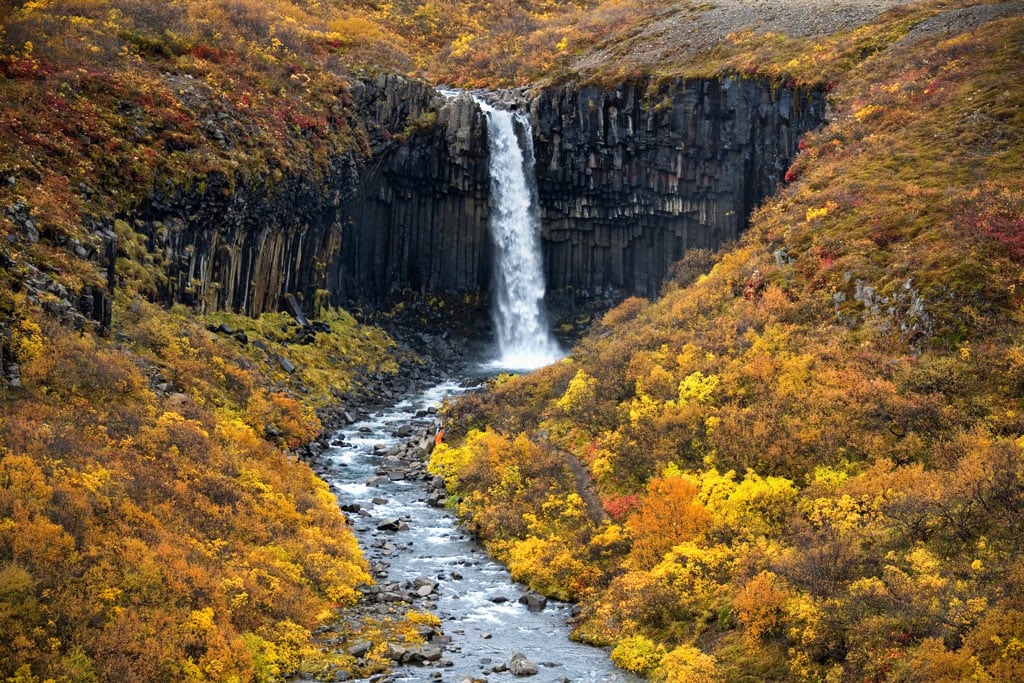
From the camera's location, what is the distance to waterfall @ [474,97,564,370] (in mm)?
57312

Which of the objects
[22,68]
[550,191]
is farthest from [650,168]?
[22,68]

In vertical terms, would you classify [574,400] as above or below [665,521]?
above

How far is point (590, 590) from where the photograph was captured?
22.6 m

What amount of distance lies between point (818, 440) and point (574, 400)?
36.6 feet

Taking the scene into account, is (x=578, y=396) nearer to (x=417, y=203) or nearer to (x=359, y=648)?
(x=359, y=648)

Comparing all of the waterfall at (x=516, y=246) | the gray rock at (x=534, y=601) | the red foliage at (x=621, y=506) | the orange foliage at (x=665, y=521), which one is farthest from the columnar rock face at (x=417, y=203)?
the orange foliage at (x=665, y=521)

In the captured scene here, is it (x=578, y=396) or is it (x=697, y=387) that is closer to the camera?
(x=697, y=387)

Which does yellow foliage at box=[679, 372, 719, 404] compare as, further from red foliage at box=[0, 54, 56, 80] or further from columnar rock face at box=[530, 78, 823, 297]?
red foliage at box=[0, 54, 56, 80]

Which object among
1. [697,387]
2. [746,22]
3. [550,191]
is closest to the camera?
[697,387]

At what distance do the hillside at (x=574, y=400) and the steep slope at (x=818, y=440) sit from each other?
0.10m

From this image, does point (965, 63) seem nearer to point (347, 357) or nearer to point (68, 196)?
point (347, 357)

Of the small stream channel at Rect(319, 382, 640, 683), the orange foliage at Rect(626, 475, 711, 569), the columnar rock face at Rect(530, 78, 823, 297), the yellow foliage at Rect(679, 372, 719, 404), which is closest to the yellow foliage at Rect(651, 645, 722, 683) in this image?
Answer: the small stream channel at Rect(319, 382, 640, 683)

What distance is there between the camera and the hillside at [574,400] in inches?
695

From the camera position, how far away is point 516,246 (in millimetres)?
58781
